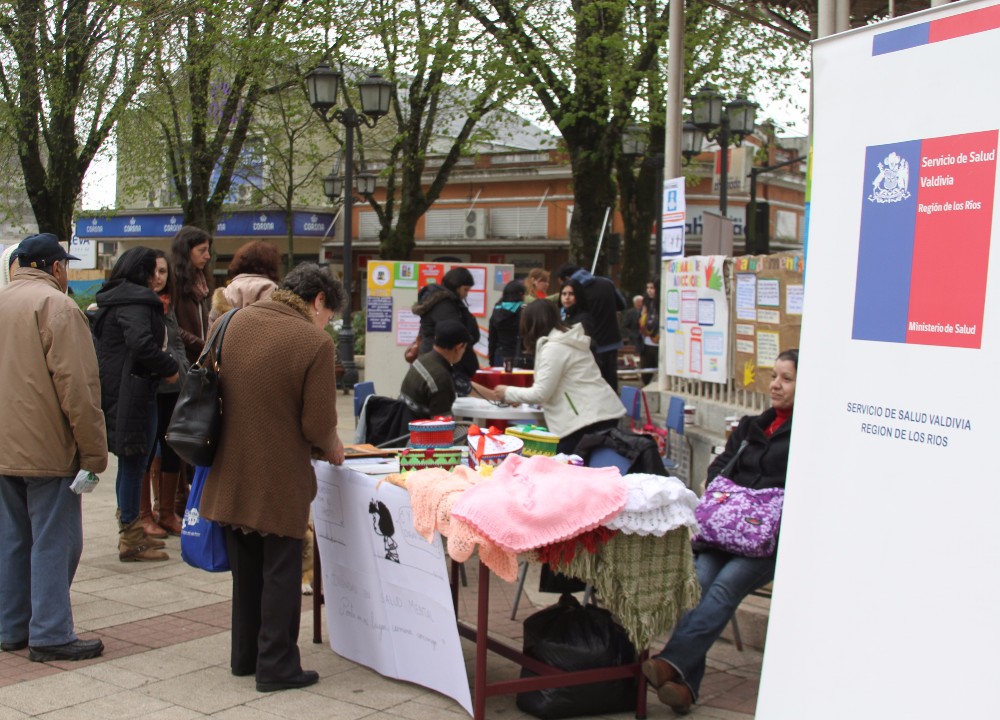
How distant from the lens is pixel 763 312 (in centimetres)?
816

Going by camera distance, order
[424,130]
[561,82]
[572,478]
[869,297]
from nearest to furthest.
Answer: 1. [869,297]
2. [572,478]
3. [561,82]
4. [424,130]

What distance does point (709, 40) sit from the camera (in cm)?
1922

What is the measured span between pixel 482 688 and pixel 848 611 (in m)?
1.88

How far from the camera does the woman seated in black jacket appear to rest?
4715 millimetres

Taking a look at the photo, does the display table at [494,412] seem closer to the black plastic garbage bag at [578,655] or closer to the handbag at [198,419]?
the black plastic garbage bag at [578,655]

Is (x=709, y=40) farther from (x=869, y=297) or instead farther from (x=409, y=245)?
(x=869, y=297)

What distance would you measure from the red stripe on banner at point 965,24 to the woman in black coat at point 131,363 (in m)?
5.18

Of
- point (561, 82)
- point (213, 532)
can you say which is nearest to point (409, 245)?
point (561, 82)

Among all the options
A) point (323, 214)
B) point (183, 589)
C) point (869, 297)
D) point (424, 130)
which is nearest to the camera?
point (869, 297)

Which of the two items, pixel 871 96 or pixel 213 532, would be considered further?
pixel 213 532

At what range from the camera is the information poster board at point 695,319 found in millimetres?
8898

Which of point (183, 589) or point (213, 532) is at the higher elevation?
point (213, 532)

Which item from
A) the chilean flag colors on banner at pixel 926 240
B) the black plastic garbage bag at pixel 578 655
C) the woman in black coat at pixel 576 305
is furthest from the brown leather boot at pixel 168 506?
the chilean flag colors on banner at pixel 926 240

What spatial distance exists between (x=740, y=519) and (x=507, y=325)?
7.93 metres
